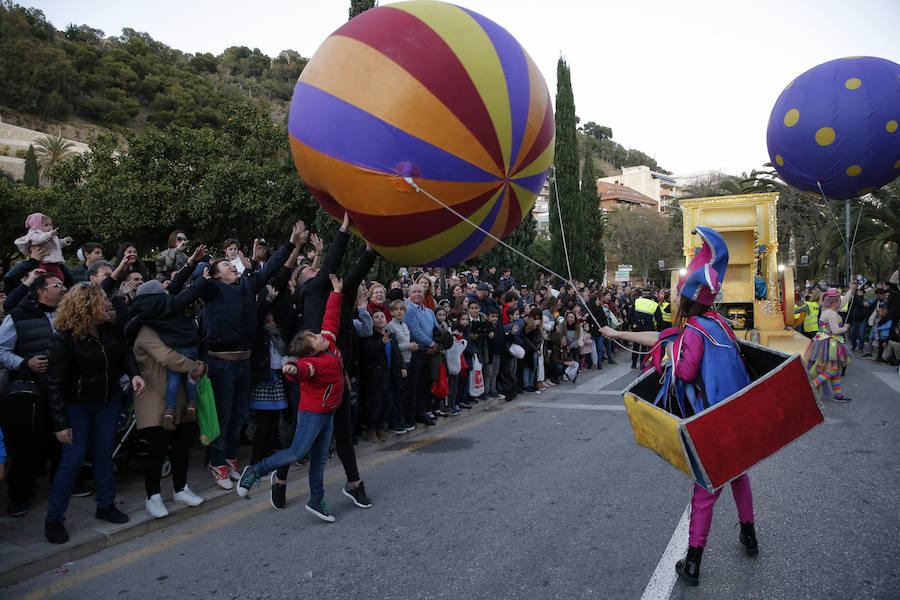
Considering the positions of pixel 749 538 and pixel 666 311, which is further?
pixel 666 311

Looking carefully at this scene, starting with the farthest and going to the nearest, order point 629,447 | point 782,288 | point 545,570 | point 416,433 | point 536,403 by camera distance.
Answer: point 782,288 < point 536,403 < point 416,433 < point 629,447 < point 545,570

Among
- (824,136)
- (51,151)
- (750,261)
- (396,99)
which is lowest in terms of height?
(750,261)

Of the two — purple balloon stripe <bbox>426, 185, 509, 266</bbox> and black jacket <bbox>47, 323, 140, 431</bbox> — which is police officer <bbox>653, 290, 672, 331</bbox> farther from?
black jacket <bbox>47, 323, 140, 431</bbox>

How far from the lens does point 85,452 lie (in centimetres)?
407

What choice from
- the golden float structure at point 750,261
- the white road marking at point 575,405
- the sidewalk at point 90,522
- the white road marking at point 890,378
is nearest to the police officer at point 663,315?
the golden float structure at point 750,261

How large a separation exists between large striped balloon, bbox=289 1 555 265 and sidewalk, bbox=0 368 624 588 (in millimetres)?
2673

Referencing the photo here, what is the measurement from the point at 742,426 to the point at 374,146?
255 cm

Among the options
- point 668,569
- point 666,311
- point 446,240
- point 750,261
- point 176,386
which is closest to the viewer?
point 668,569

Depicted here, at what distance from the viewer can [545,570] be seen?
3.48 meters

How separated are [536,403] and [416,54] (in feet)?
21.9

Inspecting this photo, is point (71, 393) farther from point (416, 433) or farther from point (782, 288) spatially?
point (782, 288)

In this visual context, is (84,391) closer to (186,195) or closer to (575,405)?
(575,405)

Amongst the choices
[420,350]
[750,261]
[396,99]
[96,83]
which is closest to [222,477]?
[420,350]

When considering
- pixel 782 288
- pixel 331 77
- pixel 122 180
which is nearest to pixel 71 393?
pixel 331 77
